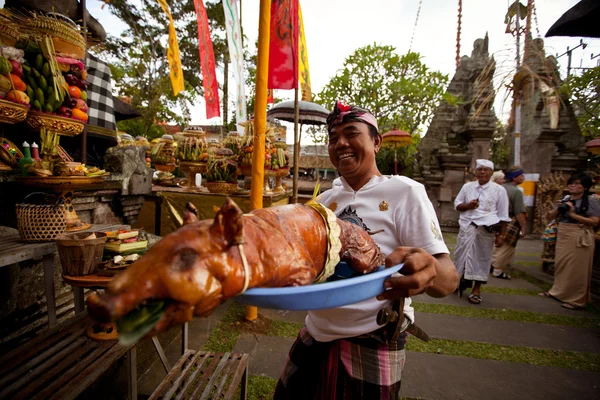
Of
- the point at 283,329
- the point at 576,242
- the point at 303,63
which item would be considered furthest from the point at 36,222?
the point at 576,242

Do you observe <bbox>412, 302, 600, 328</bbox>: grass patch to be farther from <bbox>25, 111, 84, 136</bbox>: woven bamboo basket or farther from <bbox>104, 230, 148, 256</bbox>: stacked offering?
<bbox>25, 111, 84, 136</bbox>: woven bamboo basket

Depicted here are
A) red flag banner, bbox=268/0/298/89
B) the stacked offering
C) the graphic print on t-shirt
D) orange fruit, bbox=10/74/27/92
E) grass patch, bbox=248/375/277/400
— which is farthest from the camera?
red flag banner, bbox=268/0/298/89

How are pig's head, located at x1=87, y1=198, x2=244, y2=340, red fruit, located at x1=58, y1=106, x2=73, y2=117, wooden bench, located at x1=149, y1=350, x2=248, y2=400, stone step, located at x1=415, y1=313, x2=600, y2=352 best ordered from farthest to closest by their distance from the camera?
stone step, located at x1=415, y1=313, x2=600, y2=352
red fruit, located at x1=58, y1=106, x2=73, y2=117
wooden bench, located at x1=149, y1=350, x2=248, y2=400
pig's head, located at x1=87, y1=198, x2=244, y2=340

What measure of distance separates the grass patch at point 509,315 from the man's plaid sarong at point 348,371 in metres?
3.57

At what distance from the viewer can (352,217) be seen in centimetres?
158

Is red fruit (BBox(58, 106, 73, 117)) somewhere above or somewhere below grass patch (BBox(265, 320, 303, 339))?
above

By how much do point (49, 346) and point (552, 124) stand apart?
1422 centimetres

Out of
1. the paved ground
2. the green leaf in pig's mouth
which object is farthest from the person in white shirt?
the paved ground

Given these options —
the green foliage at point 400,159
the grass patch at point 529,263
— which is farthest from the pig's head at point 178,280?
the green foliage at point 400,159

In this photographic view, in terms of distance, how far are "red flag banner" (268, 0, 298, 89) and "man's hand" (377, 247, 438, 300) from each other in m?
3.14

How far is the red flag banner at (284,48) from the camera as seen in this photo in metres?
3.59

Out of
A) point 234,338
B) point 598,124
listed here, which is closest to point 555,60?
point 598,124

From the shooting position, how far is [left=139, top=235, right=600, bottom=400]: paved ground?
285 cm

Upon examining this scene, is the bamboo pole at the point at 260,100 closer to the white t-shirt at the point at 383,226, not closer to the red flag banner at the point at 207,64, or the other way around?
the white t-shirt at the point at 383,226
